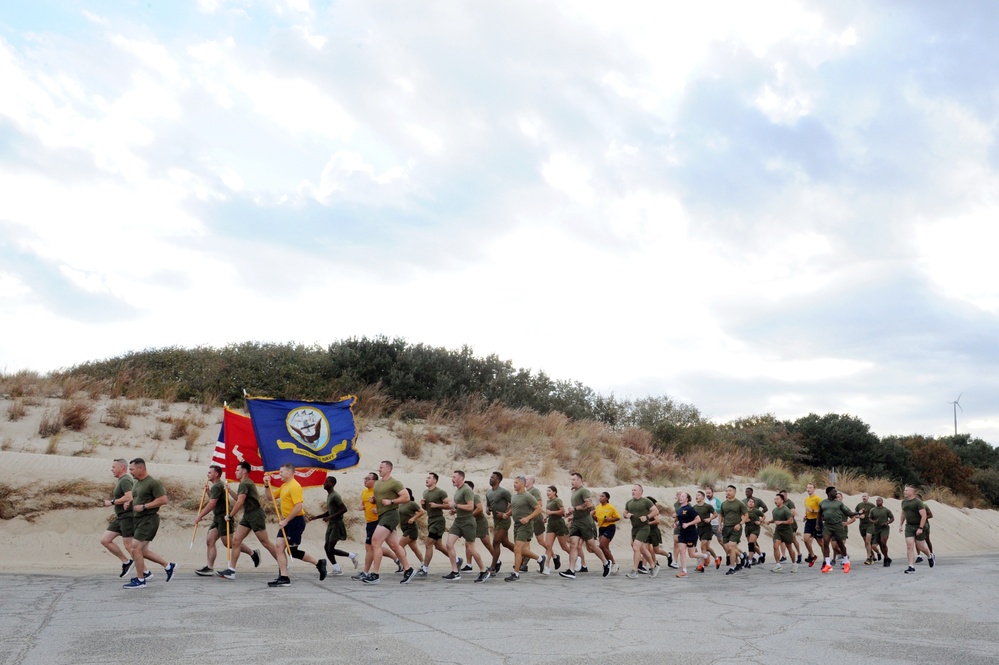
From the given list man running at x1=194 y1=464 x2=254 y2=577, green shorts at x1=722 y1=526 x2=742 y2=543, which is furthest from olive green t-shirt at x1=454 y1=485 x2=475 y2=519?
green shorts at x1=722 y1=526 x2=742 y2=543

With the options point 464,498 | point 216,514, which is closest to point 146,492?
point 216,514

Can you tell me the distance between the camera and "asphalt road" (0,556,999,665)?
7547mm

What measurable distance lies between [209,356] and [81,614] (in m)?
20.9

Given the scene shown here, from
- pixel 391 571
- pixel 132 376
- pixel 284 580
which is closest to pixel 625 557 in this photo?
pixel 391 571

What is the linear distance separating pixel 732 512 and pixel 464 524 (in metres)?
7.22

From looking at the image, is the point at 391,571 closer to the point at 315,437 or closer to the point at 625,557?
the point at 315,437

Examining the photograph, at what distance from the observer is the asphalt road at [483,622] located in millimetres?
7547

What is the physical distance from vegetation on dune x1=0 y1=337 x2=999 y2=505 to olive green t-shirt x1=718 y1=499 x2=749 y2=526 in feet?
27.6

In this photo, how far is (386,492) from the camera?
47.1 ft

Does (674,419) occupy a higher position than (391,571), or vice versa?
(674,419)

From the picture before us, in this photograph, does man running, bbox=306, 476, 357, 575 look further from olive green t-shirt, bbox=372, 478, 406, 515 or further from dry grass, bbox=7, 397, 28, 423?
dry grass, bbox=7, 397, 28, 423

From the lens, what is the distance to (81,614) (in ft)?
31.5

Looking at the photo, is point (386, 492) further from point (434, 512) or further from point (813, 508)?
point (813, 508)

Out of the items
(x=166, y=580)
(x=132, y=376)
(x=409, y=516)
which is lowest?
(x=166, y=580)
